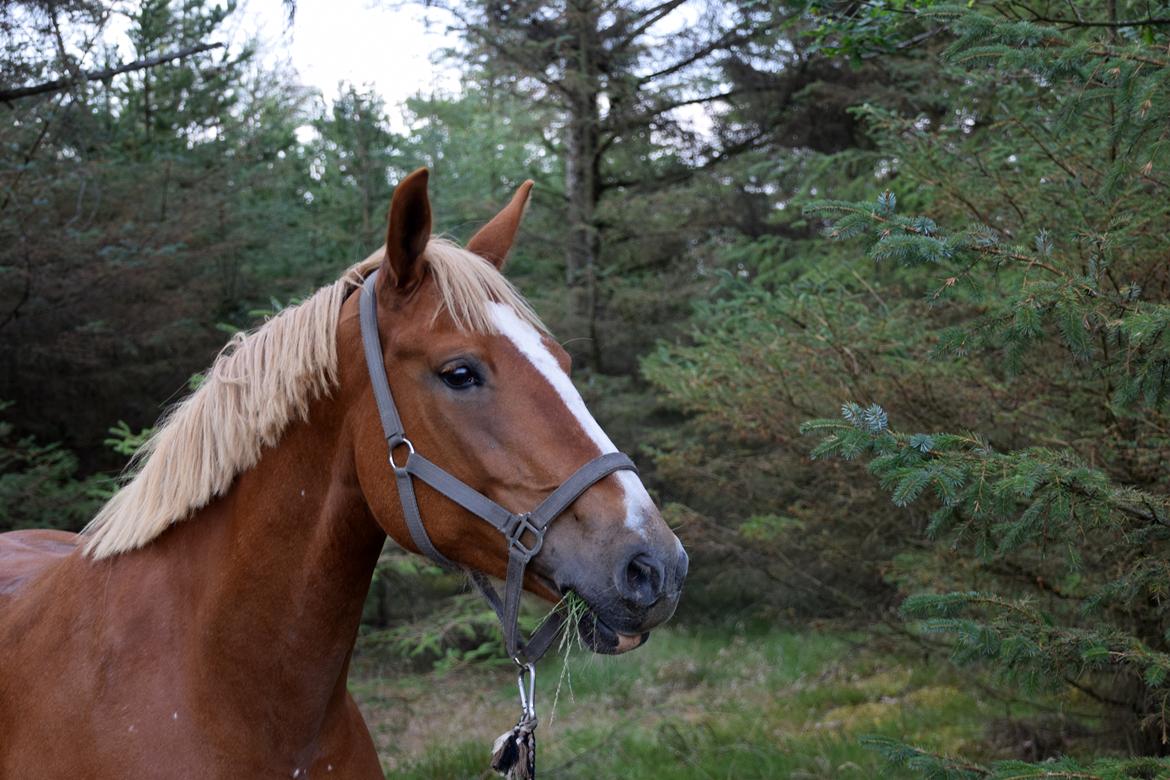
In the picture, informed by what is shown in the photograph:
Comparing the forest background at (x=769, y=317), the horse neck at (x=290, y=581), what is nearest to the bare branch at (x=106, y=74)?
the forest background at (x=769, y=317)

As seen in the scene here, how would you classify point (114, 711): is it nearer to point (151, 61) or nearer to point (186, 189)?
point (151, 61)

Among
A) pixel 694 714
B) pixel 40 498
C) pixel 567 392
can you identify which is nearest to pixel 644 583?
pixel 567 392

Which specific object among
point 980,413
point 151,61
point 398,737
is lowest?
point 398,737

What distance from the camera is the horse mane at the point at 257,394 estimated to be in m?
2.25

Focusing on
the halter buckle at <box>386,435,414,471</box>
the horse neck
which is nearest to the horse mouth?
the halter buckle at <box>386,435,414,471</box>

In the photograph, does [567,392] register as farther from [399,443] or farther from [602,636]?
[602,636]

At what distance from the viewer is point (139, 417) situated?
929 centimetres

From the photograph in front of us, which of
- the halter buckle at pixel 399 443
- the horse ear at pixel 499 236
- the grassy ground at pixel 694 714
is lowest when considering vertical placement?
the grassy ground at pixel 694 714

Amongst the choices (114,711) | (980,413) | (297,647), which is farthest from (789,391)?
(114,711)

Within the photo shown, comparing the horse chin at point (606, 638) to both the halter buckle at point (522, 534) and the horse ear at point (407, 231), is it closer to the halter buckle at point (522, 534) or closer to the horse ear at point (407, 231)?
the halter buckle at point (522, 534)

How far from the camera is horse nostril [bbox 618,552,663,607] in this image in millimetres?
1874

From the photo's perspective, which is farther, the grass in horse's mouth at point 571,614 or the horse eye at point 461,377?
the horse eye at point 461,377

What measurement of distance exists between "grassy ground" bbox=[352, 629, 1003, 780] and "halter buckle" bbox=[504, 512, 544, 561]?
6.45 feet

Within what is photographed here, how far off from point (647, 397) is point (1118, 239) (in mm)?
6928
